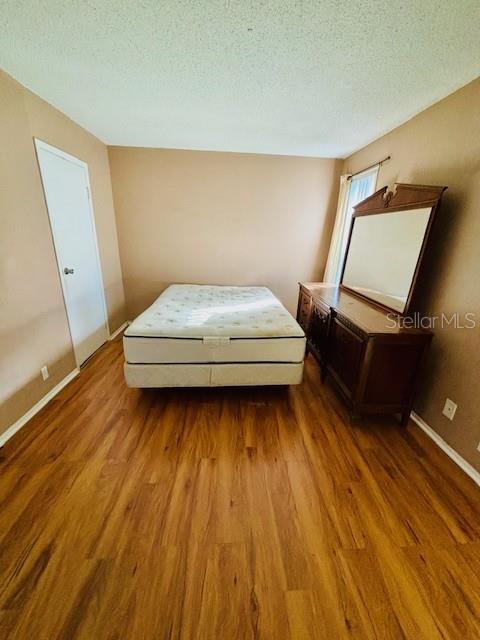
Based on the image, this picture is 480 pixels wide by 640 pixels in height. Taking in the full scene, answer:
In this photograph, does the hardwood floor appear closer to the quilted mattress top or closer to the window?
the quilted mattress top

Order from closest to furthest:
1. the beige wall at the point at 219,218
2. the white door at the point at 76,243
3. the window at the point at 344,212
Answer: the white door at the point at 76,243 → the window at the point at 344,212 → the beige wall at the point at 219,218

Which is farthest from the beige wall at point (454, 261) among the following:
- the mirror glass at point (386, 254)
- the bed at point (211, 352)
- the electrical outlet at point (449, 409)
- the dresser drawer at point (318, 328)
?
the bed at point (211, 352)

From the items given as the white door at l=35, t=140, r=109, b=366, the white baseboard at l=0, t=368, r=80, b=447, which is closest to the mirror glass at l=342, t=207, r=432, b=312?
the white door at l=35, t=140, r=109, b=366

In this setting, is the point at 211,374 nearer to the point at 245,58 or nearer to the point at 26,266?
the point at 26,266

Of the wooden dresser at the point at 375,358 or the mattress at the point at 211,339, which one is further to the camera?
the mattress at the point at 211,339

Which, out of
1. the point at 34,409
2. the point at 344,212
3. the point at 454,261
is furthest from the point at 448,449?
the point at 34,409

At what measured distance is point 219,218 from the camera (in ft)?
11.3

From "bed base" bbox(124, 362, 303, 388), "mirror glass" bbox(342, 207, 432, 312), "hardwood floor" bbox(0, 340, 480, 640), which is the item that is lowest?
"hardwood floor" bbox(0, 340, 480, 640)

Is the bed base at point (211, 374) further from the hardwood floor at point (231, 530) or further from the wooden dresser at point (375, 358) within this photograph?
the wooden dresser at point (375, 358)

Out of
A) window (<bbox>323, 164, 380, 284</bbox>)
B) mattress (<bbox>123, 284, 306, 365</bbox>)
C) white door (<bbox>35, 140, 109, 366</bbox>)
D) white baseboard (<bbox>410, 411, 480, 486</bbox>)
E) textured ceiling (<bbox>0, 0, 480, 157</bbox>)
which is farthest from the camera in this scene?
window (<bbox>323, 164, 380, 284</bbox>)

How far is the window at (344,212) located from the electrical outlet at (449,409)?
1751mm

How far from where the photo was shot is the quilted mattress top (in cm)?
201

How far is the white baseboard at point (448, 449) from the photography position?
5.00ft

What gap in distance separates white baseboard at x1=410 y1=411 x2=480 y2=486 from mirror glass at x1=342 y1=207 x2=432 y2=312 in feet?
2.92
